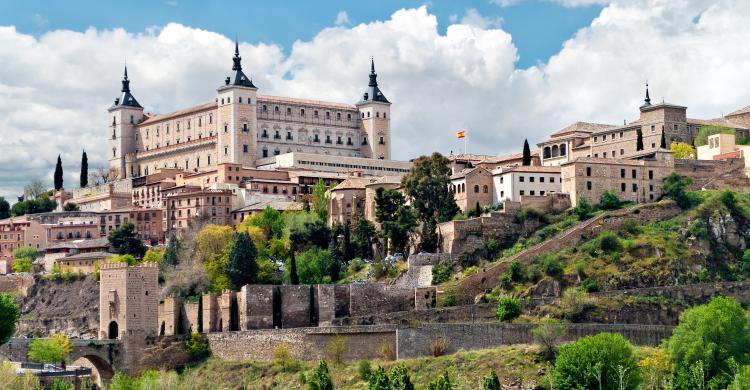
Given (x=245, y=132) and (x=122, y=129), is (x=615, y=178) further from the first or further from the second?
(x=122, y=129)

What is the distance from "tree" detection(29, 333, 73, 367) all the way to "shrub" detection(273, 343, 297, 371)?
12.9m

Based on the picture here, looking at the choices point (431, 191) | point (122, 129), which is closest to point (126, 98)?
point (122, 129)

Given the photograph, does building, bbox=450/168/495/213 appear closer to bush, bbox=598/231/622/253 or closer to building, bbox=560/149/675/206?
building, bbox=560/149/675/206

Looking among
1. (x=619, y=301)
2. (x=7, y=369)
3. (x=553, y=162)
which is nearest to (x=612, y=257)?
(x=619, y=301)

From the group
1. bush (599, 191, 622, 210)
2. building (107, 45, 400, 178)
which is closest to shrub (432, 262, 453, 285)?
bush (599, 191, 622, 210)

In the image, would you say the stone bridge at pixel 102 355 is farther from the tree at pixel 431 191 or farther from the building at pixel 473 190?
the building at pixel 473 190

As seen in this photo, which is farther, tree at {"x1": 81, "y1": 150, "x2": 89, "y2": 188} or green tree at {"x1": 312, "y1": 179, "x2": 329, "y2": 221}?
tree at {"x1": 81, "y1": 150, "x2": 89, "y2": 188}

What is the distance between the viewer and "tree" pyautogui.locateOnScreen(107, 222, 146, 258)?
4574 inches

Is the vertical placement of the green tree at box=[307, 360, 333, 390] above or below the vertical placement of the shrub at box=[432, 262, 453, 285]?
below

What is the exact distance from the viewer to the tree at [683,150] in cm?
10300

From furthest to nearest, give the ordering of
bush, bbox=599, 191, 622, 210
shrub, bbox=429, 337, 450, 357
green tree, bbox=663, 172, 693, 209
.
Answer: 1. bush, bbox=599, 191, 622, 210
2. green tree, bbox=663, 172, 693, 209
3. shrub, bbox=429, 337, 450, 357

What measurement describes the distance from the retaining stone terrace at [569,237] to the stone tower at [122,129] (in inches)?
2438

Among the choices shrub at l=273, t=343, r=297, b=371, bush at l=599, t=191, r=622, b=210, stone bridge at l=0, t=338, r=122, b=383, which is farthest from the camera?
bush at l=599, t=191, r=622, b=210

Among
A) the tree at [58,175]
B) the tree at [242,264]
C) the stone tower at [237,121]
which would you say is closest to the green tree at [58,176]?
the tree at [58,175]
